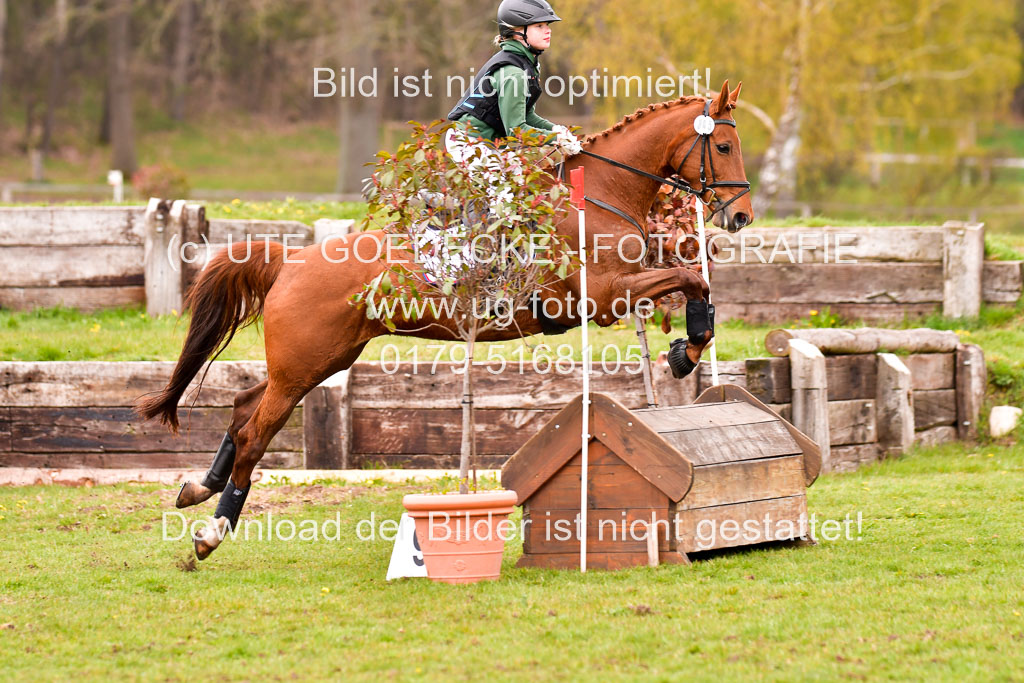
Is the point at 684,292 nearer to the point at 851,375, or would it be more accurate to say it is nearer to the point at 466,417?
the point at 466,417

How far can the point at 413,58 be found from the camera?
25.7 m

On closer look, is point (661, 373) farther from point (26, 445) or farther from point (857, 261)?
point (26, 445)

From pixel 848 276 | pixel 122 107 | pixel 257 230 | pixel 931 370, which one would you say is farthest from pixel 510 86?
pixel 122 107

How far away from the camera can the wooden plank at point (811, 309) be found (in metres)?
9.45

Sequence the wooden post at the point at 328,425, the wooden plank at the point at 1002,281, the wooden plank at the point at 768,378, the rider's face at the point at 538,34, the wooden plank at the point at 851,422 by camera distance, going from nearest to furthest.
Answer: the rider's face at the point at 538,34, the wooden post at the point at 328,425, the wooden plank at the point at 768,378, the wooden plank at the point at 851,422, the wooden plank at the point at 1002,281

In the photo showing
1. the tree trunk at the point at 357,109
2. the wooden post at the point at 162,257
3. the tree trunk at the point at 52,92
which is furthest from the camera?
the tree trunk at the point at 52,92

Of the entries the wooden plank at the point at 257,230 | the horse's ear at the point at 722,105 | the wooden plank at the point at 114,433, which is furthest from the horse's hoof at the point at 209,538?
the wooden plank at the point at 257,230

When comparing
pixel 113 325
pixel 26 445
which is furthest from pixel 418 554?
pixel 113 325

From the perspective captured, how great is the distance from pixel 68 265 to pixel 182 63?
2946 cm

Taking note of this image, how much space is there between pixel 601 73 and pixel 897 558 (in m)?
16.4

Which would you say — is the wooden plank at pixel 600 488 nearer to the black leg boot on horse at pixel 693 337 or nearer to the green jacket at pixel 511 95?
the black leg boot on horse at pixel 693 337

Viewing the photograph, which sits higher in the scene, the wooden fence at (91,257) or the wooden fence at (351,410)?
the wooden fence at (91,257)

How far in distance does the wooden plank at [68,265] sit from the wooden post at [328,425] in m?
3.16

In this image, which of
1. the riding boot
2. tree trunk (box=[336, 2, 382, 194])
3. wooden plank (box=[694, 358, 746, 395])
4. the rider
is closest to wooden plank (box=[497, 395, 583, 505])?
the rider
